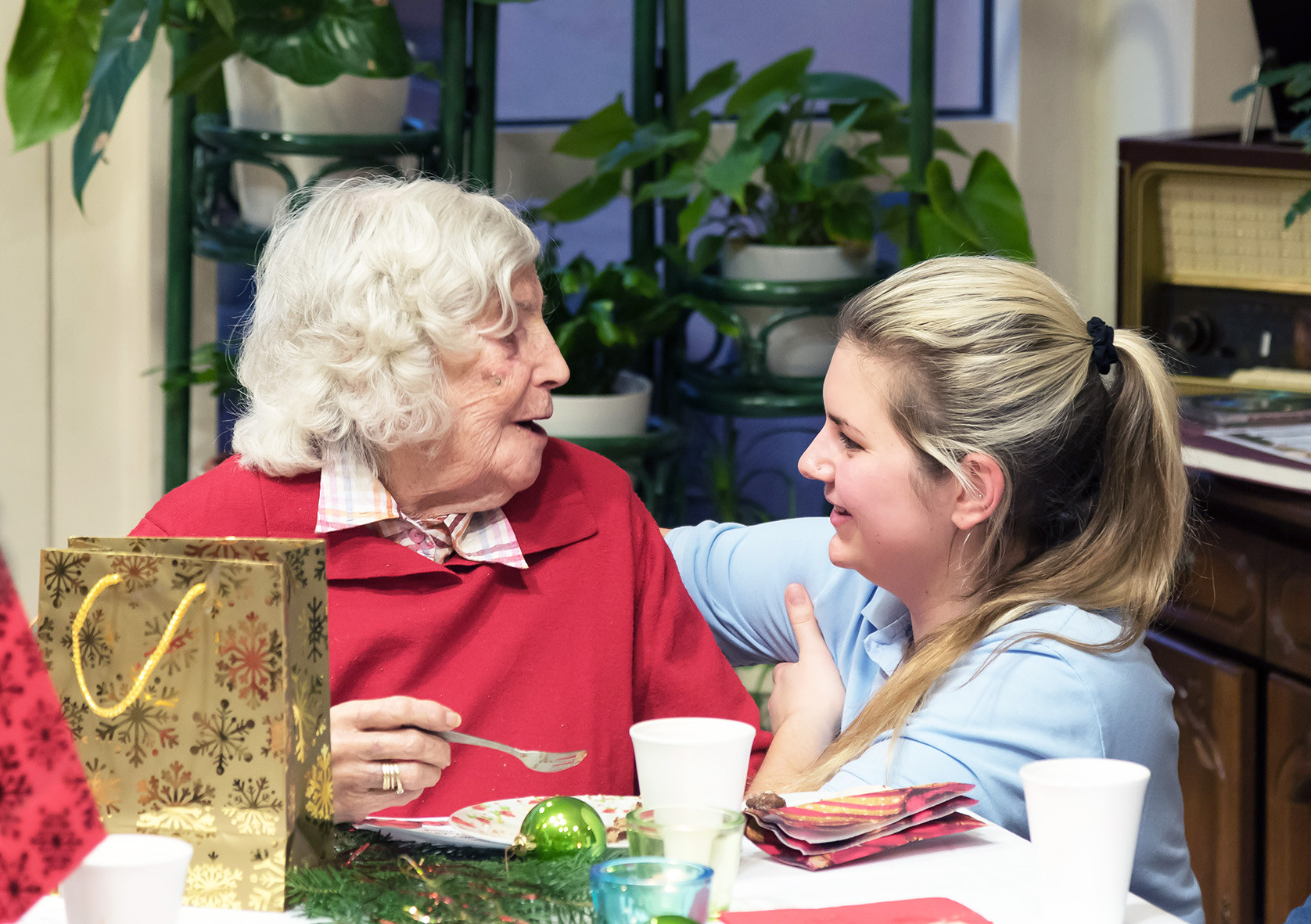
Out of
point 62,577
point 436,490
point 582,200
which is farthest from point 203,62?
point 62,577

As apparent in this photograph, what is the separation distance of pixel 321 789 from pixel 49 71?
5.40ft

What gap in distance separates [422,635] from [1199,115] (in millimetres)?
1925

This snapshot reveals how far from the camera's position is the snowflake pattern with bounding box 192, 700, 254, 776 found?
865 millimetres

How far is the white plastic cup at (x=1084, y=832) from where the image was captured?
84 cm

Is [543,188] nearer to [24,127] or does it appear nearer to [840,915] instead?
[24,127]

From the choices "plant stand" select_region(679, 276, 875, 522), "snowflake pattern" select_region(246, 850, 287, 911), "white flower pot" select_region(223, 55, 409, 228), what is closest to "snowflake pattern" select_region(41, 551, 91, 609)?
"snowflake pattern" select_region(246, 850, 287, 911)

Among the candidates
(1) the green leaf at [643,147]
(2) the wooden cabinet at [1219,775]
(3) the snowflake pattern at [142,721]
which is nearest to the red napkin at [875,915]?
(3) the snowflake pattern at [142,721]

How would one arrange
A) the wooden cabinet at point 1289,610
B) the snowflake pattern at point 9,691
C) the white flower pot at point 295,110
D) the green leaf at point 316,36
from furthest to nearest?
the white flower pot at point 295,110 < the green leaf at point 316,36 < the wooden cabinet at point 1289,610 < the snowflake pattern at point 9,691

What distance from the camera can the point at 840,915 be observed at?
879mm

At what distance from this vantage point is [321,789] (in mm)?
915

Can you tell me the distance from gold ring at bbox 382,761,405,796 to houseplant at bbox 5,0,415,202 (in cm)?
138

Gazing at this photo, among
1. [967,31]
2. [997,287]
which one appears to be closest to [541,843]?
[997,287]

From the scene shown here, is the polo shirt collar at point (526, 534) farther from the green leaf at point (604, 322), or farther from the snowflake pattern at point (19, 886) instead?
the snowflake pattern at point (19, 886)

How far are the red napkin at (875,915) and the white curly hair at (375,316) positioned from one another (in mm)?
674
